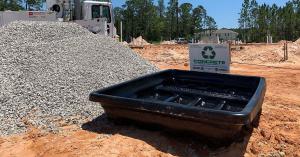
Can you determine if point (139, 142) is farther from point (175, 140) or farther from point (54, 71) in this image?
point (54, 71)

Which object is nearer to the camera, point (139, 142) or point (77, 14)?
point (139, 142)

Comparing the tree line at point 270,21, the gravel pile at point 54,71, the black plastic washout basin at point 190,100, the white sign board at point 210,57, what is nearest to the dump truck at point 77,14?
the gravel pile at point 54,71

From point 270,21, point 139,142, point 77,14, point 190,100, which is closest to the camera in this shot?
point 139,142

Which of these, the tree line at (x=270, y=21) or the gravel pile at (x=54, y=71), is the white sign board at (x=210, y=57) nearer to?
the gravel pile at (x=54, y=71)

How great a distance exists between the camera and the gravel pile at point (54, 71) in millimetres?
5691

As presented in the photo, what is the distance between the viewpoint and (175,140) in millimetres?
4918

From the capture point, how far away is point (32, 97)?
602 centimetres

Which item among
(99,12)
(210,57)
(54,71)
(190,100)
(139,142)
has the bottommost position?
(139,142)

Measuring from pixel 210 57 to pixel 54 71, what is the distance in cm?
309

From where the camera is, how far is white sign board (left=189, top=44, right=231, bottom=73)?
7.22 m

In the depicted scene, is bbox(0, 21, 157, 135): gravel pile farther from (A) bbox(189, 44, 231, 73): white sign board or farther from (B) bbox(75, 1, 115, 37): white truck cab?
(B) bbox(75, 1, 115, 37): white truck cab

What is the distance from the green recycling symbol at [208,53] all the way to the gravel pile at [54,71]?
1544 mm

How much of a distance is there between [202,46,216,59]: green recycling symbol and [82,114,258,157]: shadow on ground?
2372mm

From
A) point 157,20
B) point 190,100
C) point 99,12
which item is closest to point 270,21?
point 157,20
